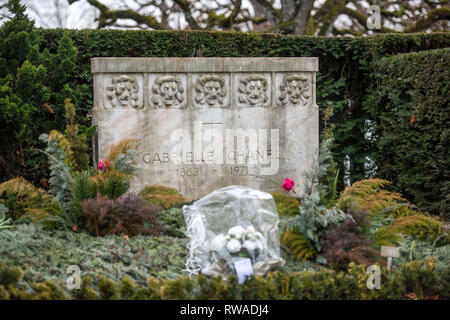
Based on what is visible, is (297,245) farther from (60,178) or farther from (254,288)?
(60,178)

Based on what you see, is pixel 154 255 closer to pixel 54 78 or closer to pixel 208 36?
pixel 54 78

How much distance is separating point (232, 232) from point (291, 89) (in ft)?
13.0

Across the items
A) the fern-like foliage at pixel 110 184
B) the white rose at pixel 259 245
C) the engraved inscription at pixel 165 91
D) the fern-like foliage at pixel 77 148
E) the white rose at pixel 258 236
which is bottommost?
the white rose at pixel 259 245

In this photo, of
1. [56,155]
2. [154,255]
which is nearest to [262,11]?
[56,155]

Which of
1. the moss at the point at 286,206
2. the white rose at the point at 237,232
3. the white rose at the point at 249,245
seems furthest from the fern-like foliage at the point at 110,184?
the white rose at the point at 249,245

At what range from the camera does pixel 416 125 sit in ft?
25.4

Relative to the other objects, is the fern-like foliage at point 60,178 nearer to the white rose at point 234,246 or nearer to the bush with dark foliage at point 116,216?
the bush with dark foliage at point 116,216

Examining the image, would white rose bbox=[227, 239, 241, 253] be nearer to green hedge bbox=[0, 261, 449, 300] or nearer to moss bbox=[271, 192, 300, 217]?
green hedge bbox=[0, 261, 449, 300]

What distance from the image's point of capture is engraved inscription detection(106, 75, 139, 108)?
7211mm

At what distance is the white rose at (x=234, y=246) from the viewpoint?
3.93 meters

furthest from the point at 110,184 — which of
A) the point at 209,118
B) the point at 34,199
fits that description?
the point at 209,118

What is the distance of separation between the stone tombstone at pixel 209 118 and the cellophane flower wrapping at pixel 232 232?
2828mm

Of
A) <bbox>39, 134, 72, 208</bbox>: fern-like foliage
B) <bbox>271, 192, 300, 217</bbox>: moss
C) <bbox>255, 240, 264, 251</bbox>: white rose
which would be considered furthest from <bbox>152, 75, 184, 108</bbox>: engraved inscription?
<bbox>255, 240, 264, 251</bbox>: white rose
